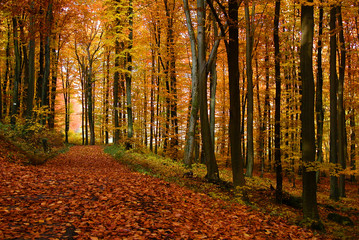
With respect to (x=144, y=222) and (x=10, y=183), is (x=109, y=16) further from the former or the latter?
(x=144, y=222)

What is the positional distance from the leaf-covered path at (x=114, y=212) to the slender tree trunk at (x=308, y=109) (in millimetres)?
914

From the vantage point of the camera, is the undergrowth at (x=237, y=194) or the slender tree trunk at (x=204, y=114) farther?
the slender tree trunk at (x=204, y=114)

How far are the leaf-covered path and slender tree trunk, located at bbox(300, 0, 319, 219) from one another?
0.91 meters

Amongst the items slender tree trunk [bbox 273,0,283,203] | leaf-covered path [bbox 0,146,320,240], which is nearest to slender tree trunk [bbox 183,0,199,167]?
slender tree trunk [bbox 273,0,283,203]

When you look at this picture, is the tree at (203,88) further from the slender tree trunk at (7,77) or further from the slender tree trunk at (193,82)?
the slender tree trunk at (7,77)

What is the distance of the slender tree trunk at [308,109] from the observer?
6.65 meters

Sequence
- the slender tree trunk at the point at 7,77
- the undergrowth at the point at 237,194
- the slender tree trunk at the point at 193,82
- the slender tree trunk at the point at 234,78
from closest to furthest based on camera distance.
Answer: the slender tree trunk at the point at 234,78, the undergrowth at the point at 237,194, the slender tree trunk at the point at 193,82, the slender tree trunk at the point at 7,77

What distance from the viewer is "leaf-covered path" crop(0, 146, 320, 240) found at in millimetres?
3982

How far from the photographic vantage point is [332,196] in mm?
12828

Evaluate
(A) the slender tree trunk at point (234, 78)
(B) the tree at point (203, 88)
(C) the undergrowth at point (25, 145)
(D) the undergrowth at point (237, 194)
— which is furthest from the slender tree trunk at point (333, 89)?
(C) the undergrowth at point (25, 145)

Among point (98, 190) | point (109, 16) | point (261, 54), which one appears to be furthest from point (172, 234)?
point (261, 54)

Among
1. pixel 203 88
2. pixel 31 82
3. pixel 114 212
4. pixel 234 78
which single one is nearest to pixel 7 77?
pixel 31 82

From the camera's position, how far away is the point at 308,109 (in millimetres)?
6641

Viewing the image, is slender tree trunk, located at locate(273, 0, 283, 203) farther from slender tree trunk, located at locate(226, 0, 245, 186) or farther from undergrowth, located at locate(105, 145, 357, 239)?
slender tree trunk, located at locate(226, 0, 245, 186)
